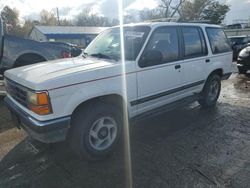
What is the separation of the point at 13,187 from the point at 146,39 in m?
2.85

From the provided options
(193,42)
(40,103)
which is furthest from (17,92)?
(193,42)

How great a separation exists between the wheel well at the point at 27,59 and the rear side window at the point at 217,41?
4868 millimetres

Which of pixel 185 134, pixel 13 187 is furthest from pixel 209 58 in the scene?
pixel 13 187

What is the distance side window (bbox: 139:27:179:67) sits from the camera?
4043 millimetres

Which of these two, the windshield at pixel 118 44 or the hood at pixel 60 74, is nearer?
the hood at pixel 60 74

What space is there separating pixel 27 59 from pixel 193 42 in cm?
492

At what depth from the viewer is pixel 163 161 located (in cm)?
369

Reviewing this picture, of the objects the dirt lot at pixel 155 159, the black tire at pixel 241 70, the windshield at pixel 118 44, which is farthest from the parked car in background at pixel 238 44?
the windshield at pixel 118 44

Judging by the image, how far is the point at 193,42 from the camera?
16.8 feet

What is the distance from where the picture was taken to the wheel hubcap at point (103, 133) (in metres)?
3.69

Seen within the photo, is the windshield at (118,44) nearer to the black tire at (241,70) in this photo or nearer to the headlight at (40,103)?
the headlight at (40,103)

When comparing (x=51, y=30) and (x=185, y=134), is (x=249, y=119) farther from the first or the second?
(x=51, y=30)

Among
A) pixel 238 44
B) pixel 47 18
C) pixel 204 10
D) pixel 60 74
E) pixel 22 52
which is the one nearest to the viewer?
pixel 60 74

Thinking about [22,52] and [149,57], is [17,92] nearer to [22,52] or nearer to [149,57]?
[149,57]
